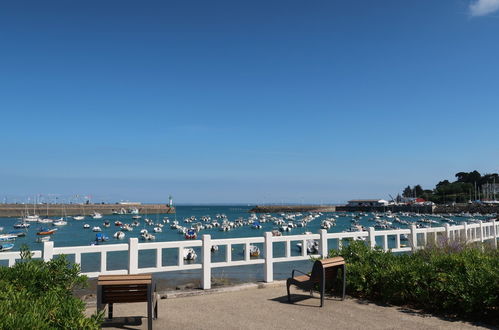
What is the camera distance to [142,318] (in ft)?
23.2

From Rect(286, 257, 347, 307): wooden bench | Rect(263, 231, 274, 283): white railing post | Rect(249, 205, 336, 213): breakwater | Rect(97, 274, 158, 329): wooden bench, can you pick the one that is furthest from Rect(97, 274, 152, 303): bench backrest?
Rect(249, 205, 336, 213): breakwater

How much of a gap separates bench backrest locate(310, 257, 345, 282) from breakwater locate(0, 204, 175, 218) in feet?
410

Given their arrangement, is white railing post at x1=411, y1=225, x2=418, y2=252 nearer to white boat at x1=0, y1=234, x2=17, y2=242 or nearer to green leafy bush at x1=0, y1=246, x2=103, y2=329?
green leafy bush at x1=0, y1=246, x2=103, y2=329

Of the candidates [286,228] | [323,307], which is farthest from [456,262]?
[286,228]

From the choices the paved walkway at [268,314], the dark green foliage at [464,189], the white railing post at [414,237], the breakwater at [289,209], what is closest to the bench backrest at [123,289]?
the paved walkway at [268,314]

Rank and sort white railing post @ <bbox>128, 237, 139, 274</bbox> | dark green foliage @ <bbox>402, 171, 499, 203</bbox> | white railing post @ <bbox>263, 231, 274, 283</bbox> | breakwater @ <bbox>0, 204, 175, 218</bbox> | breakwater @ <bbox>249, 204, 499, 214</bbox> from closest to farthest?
1. white railing post @ <bbox>128, 237, 139, 274</bbox>
2. white railing post @ <bbox>263, 231, 274, 283</bbox>
3. breakwater @ <bbox>249, 204, 499, 214</bbox>
4. breakwater @ <bbox>0, 204, 175, 218</bbox>
5. dark green foliage @ <bbox>402, 171, 499, 203</bbox>

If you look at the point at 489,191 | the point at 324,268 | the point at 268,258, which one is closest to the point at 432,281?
the point at 324,268

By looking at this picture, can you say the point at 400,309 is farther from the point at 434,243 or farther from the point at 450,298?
the point at 434,243

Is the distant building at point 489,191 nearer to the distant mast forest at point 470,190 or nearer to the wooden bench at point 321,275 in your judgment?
the distant mast forest at point 470,190

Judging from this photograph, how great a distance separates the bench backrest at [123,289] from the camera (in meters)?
6.09

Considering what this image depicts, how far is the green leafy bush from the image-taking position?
3529 millimetres

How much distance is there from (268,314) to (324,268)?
1371 mm

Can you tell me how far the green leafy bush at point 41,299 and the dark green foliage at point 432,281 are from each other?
18.3 feet

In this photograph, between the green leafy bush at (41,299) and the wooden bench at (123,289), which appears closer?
the green leafy bush at (41,299)
